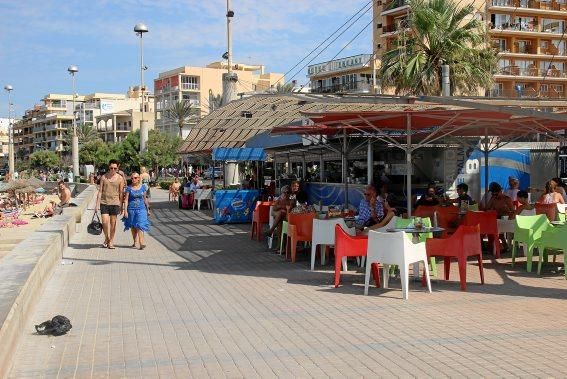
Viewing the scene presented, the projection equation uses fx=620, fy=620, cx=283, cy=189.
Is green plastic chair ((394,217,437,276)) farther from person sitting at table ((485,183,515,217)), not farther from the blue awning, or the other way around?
the blue awning

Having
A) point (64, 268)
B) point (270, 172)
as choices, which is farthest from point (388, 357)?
point (270, 172)

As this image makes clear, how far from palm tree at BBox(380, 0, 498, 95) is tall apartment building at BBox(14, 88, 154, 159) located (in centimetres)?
8597

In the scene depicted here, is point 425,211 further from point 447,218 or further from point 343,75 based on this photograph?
point 343,75

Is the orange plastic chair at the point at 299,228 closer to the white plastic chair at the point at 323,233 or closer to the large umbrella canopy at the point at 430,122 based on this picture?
the white plastic chair at the point at 323,233

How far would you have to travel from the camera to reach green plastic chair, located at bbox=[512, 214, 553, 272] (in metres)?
9.12

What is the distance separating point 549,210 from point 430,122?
261 cm

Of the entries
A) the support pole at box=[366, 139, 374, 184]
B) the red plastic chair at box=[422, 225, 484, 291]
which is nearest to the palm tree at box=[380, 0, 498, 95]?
the support pole at box=[366, 139, 374, 184]

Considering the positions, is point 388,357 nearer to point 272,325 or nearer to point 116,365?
point 272,325

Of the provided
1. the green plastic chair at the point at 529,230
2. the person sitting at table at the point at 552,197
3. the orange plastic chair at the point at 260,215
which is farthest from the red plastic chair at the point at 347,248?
the orange plastic chair at the point at 260,215

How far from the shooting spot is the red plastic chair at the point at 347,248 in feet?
26.5

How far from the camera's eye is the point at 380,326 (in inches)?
242

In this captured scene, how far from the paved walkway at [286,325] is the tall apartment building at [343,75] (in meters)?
55.9

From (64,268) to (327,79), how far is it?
6505cm

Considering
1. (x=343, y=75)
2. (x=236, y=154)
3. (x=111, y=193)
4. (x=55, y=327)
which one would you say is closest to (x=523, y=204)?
(x=111, y=193)
